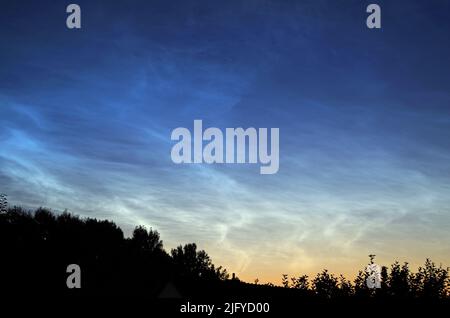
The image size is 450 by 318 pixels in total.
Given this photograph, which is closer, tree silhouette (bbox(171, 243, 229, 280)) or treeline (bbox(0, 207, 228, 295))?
treeline (bbox(0, 207, 228, 295))

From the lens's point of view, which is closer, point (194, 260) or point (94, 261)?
point (94, 261)

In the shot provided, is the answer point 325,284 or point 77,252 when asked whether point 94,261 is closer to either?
point 77,252

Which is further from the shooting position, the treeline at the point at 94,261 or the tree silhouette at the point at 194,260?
the tree silhouette at the point at 194,260

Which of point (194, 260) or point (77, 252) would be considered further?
point (194, 260)

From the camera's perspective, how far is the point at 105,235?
216 ft

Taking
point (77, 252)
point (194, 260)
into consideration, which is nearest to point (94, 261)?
point (77, 252)

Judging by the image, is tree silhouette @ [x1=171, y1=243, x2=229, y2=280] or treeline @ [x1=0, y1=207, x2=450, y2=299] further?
tree silhouette @ [x1=171, y1=243, x2=229, y2=280]

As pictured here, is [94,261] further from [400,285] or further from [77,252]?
[400,285]

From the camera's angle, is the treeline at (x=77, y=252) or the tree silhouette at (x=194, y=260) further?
the tree silhouette at (x=194, y=260)
